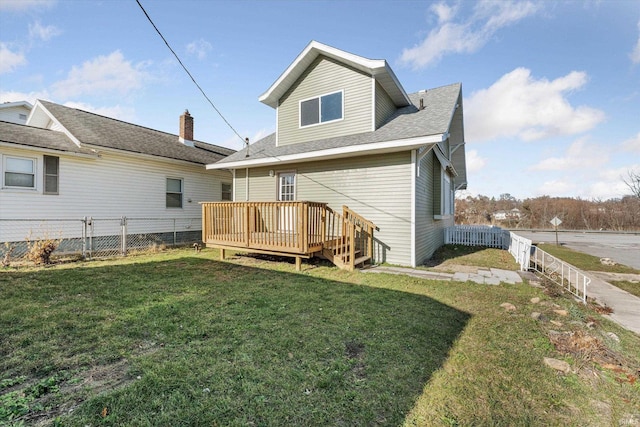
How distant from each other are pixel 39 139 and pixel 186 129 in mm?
6348

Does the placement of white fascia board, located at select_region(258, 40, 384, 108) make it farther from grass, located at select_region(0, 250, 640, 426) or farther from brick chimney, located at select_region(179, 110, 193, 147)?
grass, located at select_region(0, 250, 640, 426)

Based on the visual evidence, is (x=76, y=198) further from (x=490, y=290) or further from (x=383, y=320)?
(x=490, y=290)

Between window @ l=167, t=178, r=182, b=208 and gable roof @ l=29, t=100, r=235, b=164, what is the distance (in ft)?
3.68

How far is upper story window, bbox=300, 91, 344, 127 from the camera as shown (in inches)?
355

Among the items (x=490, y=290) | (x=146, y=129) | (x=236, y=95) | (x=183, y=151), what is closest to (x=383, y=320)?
(x=490, y=290)

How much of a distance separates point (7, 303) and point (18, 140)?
6759mm

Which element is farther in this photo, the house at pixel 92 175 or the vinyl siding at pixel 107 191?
the vinyl siding at pixel 107 191

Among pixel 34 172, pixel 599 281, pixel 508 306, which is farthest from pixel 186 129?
pixel 599 281

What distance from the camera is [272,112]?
11.0 metres

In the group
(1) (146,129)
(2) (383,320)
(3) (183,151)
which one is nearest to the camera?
(2) (383,320)

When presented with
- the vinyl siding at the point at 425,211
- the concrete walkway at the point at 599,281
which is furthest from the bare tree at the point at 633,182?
the vinyl siding at the point at 425,211

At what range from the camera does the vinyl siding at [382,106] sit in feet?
28.1

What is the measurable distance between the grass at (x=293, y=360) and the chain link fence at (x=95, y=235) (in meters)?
4.33

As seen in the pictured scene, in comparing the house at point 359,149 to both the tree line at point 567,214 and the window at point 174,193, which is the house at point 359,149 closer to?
the window at point 174,193
